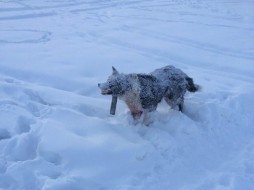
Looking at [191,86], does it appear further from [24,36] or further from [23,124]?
[24,36]

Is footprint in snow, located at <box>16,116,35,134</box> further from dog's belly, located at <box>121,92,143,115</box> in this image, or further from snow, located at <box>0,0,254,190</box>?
dog's belly, located at <box>121,92,143,115</box>

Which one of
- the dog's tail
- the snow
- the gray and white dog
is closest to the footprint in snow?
the snow

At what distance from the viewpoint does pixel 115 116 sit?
414cm

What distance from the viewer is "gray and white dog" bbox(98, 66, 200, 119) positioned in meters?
3.70

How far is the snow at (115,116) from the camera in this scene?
3238 millimetres

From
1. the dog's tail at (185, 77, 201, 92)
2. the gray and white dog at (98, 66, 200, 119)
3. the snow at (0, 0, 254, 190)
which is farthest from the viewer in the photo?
the dog's tail at (185, 77, 201, 92)

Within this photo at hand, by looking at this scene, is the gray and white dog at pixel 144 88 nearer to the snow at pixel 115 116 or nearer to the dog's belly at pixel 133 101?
the dog's belly at pixel 133 101

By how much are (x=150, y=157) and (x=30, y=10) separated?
782 cm

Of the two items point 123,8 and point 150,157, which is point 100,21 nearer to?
point 123,8

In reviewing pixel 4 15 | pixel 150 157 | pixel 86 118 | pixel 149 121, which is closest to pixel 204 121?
pixel 149 121

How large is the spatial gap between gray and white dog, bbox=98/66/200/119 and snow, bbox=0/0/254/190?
25 cm

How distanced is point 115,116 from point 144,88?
0.65m

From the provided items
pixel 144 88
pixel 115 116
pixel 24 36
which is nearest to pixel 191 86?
pixel 144 88

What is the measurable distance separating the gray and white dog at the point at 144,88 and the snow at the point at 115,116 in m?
0.25
